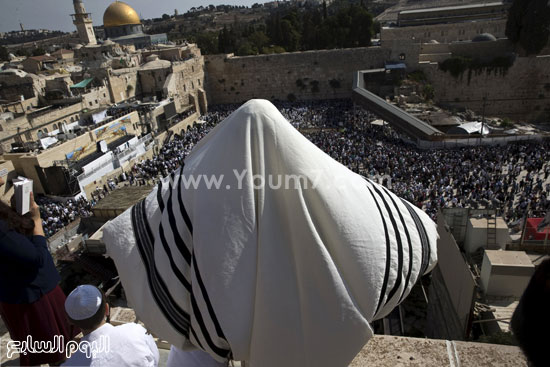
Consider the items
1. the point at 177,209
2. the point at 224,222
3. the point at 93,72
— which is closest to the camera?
the point at 224,222

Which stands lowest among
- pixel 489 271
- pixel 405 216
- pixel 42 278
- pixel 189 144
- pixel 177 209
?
pixel 189 144

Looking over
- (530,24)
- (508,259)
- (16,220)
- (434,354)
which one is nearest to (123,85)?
(508,259)

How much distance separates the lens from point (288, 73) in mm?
26016

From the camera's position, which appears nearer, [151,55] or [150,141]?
[150,141]

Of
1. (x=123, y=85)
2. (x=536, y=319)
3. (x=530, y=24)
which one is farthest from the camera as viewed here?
(x=123, y=85)

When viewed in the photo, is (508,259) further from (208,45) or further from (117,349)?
(208,45)

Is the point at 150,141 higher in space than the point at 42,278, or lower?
lower

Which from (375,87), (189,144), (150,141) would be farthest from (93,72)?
(375,87)

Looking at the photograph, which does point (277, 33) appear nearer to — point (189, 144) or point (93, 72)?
point (93, 72)

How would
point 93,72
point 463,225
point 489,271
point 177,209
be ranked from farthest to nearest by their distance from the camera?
point 93,72, point 463,225, point 489,271, point 177,209

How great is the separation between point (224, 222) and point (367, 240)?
18.6 inches

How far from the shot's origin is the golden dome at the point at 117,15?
36.5m

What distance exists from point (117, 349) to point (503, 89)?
26449 millimetres

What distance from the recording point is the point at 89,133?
593 inches
